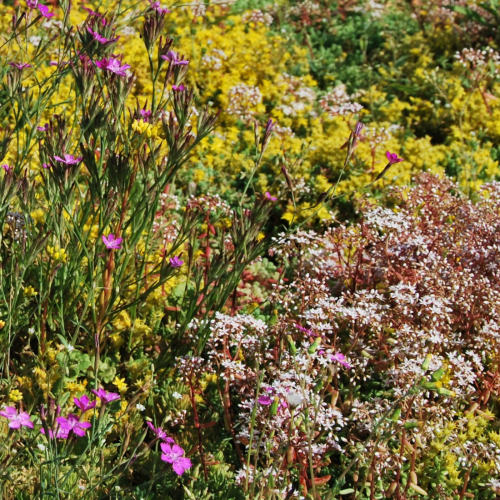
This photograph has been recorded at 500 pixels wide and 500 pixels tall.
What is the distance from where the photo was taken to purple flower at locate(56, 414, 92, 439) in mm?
1726

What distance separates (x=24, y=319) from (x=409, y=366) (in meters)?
1.40

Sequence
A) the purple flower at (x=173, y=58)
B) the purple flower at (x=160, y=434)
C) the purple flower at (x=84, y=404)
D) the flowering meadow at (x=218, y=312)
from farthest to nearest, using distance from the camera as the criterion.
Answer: the purple flower at (x=173, y=58) → the flowering meadow at (x=218, y=312) → the purple flower at (x=160, y=434) → the purple flower at (x=84, y=404)

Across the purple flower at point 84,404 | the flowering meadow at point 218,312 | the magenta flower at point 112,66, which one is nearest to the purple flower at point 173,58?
the flowering meadow at point 218,312

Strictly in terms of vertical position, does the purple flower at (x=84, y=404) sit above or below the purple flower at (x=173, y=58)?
below

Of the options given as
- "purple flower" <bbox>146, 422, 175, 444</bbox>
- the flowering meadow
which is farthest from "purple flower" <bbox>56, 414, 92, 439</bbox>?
"purple flower" <bbox>146, 422, 175, 444</bbox>

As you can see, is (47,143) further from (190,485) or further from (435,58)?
(435,58)

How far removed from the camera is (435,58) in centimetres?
596

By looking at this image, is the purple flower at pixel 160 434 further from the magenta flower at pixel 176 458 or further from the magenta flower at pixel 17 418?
the magenta flower at pixel 17 418

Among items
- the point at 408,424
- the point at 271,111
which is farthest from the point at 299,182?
the point at 408,424

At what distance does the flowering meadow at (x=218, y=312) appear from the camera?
215cm

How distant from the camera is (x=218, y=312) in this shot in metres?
2.54

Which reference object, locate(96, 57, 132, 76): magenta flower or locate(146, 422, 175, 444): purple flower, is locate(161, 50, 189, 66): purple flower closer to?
locate(96, 57, 132, 76): magenta flower

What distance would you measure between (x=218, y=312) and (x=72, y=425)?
0.86 meters

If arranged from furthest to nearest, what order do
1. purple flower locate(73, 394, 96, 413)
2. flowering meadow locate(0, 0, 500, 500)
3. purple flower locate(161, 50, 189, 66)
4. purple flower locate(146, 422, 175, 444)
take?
purple flower locate(161, 50, 189, 66) < flowering meadow locate(0, 0, 500, 500) < purple flower locate(146, 422, 175, 444) < purple flower locate(73, 394, 96, 413)
